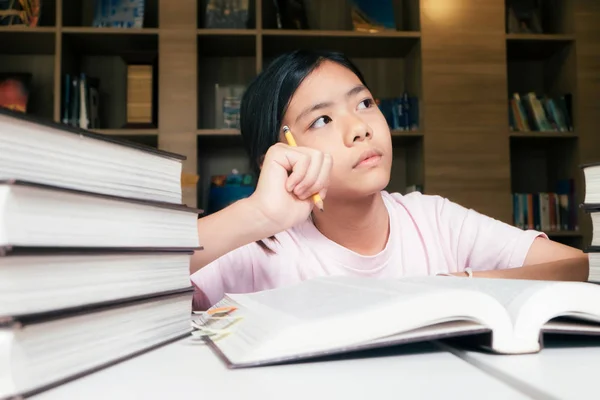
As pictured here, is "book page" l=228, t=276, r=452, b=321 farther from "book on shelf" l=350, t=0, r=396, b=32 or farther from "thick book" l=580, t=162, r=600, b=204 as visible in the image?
"book on shelf" l=350, t=0, r=396, b=32

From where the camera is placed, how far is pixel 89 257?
15.6 inches

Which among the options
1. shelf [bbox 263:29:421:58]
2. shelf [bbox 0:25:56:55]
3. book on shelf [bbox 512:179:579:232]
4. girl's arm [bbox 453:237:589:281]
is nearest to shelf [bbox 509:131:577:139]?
book on shelf [bbox 512:179:579:232]

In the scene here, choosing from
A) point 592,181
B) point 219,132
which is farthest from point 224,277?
point 219,132

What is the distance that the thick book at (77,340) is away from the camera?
323 millimetres

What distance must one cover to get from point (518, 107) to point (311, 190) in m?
2.30

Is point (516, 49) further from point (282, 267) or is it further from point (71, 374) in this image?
point (71, 374)

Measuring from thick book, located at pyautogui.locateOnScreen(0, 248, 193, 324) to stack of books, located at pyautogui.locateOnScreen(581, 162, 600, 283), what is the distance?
0.46m

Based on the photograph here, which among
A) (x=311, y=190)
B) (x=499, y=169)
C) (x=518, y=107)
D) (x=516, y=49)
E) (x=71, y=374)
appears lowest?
(x=71, y=374)

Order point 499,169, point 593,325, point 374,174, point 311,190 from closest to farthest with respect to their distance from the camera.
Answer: point 593,325 < point 311,190 < point 374,174 < point 499,169

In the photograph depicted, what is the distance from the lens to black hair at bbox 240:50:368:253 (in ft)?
3.98

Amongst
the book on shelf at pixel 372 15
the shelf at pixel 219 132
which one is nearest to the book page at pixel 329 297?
the shelf at pixel 219 132

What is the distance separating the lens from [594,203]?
0.60 meters

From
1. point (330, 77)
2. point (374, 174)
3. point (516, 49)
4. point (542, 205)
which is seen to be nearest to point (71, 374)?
point (374, 174)

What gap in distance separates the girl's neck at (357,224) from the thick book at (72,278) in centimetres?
76
